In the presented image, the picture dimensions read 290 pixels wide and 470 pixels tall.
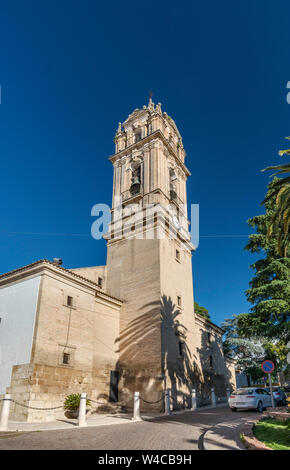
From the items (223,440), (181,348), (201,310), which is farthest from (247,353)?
(223,440)

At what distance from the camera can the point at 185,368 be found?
69.1 ft

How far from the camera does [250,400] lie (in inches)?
578

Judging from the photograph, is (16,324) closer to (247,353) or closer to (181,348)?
(181,348)

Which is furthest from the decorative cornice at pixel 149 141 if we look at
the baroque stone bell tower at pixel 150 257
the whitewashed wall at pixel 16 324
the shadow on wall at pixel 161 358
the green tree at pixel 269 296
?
the whitewashed wall at pixel 16 324

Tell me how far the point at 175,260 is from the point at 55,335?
34.7 ft

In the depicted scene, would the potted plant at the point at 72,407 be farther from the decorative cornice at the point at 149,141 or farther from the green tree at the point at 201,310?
the green tree at the point at 201,310

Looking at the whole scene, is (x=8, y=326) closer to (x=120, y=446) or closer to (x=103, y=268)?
(x=103, y=268)

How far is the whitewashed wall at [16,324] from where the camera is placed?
49.5 feet

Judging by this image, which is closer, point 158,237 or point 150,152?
point 158,237

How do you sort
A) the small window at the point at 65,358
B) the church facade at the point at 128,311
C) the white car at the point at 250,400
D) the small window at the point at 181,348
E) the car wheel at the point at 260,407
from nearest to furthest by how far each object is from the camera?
1. the white car at the point at 250,400
2. the car wheel at the point at 260,407
3. the church facade at the point at 128,311
4. the small window at the point at 65,358
5. the small window at the point at 181,348

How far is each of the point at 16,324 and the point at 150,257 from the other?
9.35 m

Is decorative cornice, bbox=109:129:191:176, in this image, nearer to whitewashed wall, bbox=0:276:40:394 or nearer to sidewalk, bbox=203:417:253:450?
whitewashed wall, bbox=0:276:40:394

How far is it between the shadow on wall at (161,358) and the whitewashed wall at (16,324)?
721 cm
